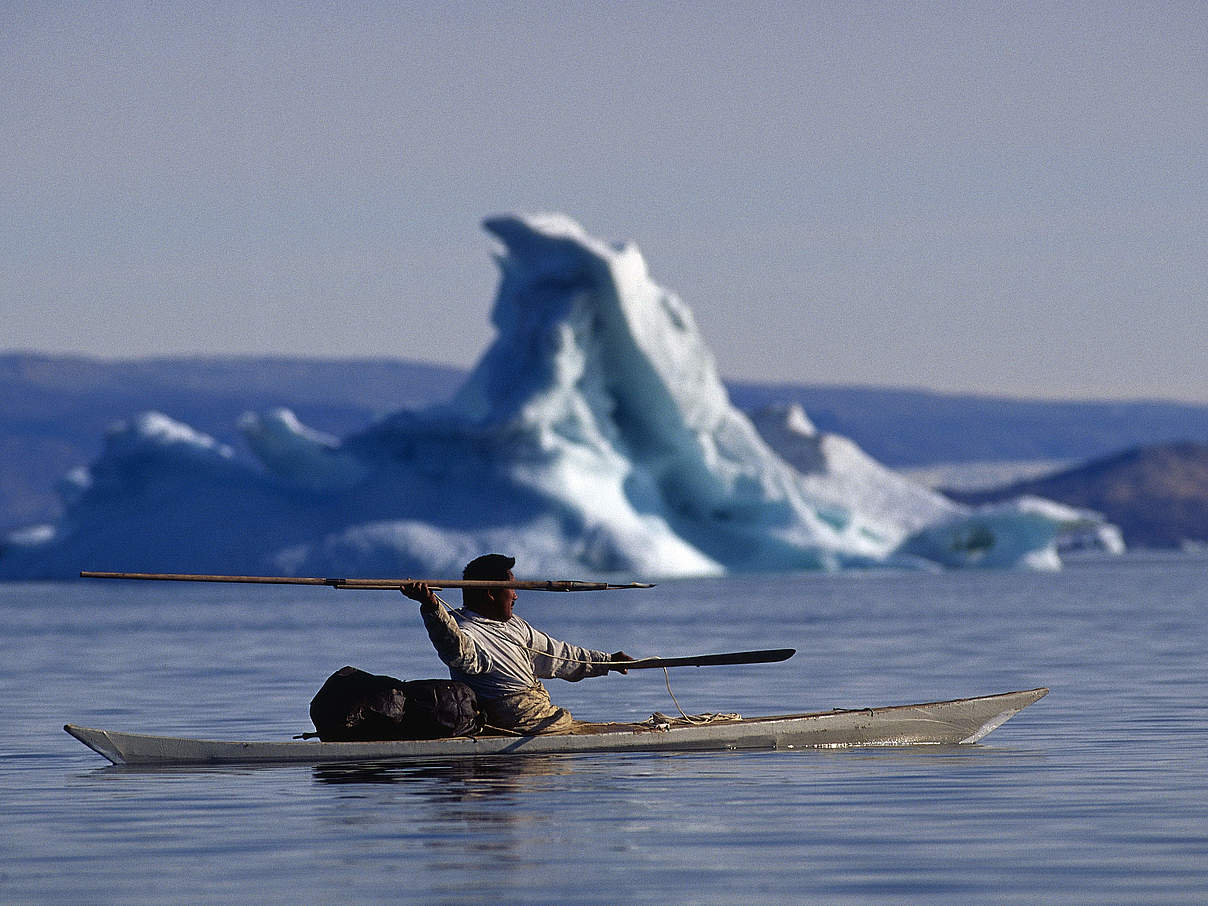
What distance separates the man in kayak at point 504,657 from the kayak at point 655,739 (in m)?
0.21

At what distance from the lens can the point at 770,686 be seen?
19094 millimetres

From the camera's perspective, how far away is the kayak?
39.8 feet

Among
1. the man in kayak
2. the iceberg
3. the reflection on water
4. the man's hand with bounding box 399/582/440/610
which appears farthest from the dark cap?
the iceberg

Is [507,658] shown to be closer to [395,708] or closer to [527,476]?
[395,708]

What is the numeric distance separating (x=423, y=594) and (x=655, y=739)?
85.7 inches

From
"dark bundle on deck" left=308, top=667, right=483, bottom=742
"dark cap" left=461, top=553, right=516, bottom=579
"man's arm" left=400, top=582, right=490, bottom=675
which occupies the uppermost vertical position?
"dark cap" left=461, top=553, right=516, bottom=579

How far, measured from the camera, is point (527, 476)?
4547 cm

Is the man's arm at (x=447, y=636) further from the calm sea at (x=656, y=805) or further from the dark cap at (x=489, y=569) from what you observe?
the calm sea at (x=656, y=805)

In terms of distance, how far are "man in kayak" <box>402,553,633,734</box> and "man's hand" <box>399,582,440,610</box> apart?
28 centimetres

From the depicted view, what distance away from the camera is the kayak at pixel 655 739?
12125 millimetres

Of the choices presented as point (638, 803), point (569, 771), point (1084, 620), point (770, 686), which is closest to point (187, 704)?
point (770, 686)

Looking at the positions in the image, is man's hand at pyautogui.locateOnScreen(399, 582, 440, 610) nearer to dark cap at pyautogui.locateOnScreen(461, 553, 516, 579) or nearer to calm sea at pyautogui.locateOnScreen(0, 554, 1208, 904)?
dark cap at pyautogui.locateOnScreen(461, 553, 516, 579)

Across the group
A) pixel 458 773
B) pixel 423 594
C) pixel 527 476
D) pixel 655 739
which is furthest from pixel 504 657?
pixel 527 476

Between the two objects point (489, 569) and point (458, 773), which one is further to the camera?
point (489, 569)
